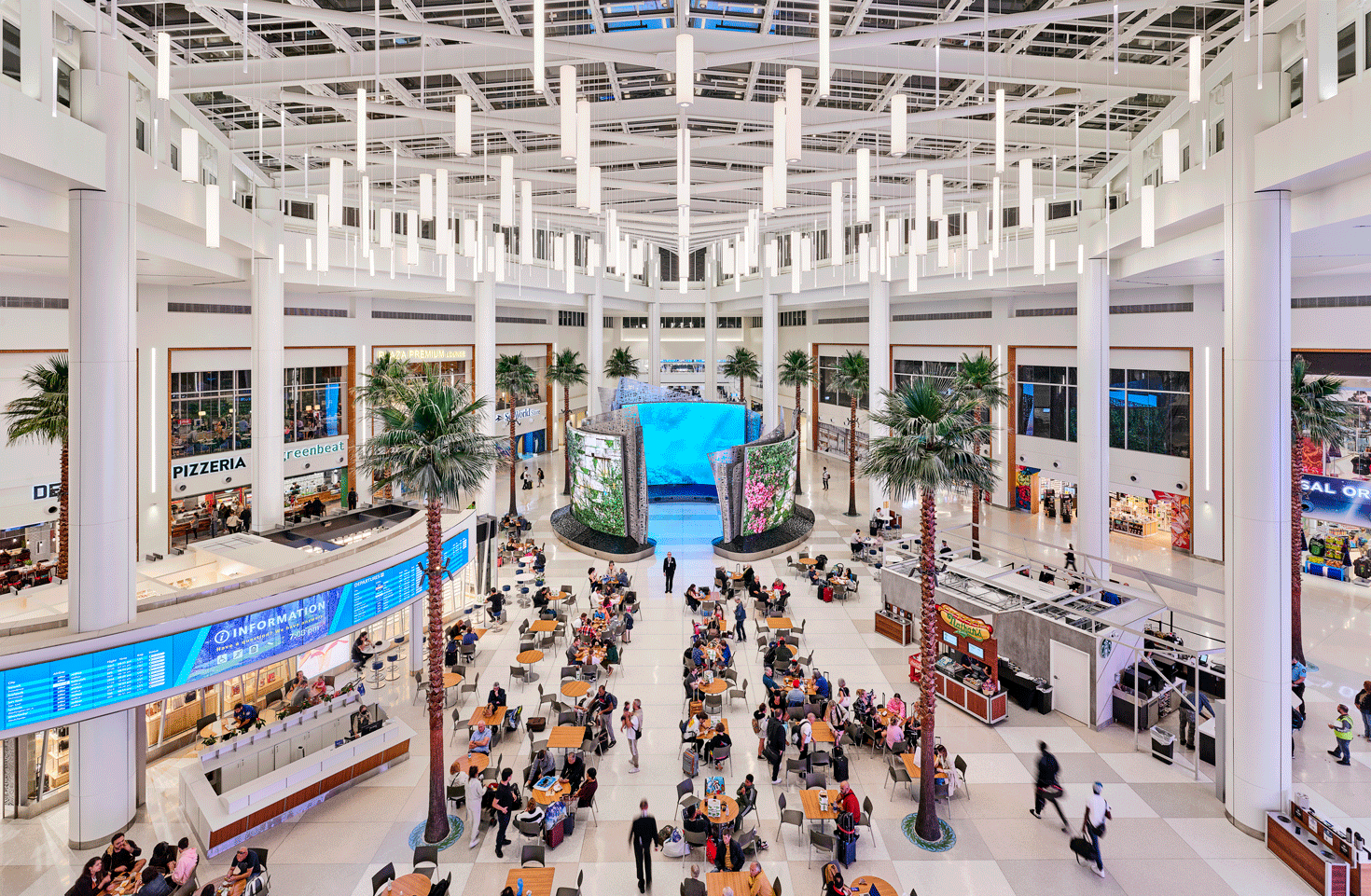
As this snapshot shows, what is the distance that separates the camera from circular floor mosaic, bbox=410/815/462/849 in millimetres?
10141

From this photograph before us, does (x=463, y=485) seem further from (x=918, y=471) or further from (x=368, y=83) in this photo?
(x=368, y=83)

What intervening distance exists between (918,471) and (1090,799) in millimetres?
4873

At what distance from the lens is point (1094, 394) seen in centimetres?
2041

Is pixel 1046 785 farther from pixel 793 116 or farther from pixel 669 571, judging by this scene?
pixel 669 571

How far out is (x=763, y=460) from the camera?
79.8 feet

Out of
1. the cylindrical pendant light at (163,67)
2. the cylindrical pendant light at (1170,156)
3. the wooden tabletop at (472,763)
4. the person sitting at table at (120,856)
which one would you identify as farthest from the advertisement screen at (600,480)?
the cylindrical pendant light at (1170,156)

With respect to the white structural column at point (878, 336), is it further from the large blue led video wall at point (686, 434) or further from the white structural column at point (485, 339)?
the white structural column at point (485, 339)

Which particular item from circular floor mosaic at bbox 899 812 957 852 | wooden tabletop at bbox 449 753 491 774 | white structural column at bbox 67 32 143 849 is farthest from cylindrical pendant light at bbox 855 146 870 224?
white structural column at bbox 67 32 143 849

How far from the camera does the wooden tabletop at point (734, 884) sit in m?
8.33

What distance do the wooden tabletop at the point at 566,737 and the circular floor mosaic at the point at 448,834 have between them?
Result: 1763 millimetres

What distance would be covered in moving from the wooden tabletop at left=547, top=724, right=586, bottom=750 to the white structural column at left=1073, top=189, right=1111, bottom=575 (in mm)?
16167

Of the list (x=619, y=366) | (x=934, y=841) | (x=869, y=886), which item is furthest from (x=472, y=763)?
(x=619, y=366)

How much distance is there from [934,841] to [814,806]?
178 centimetres

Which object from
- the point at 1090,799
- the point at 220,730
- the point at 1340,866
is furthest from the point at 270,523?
the point at 1340,866
